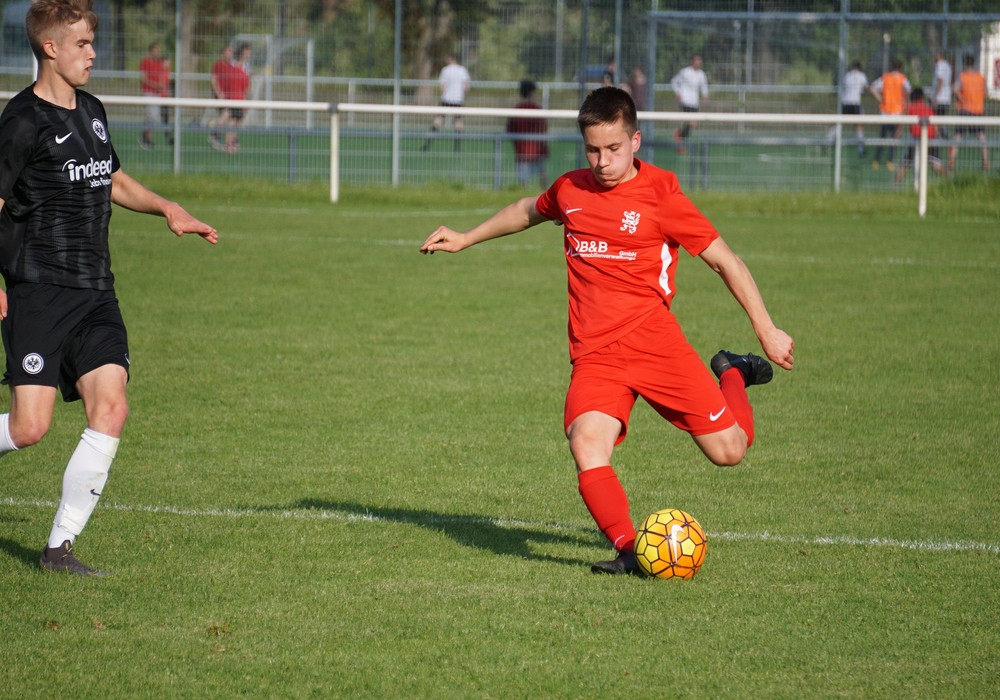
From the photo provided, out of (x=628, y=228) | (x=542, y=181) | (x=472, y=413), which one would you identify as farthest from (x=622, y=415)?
(x=542, y=181)

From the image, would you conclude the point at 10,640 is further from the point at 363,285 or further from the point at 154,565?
the point at 363,285

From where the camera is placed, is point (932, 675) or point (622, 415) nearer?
point (932, 675)

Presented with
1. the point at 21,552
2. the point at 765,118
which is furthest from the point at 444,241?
the point at 765,118

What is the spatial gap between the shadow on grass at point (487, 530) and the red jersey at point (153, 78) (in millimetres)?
17789

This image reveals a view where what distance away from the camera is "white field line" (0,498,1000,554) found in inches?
205

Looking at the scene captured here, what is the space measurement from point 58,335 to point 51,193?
55cm

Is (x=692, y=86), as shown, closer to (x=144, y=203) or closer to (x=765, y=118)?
(x=765, y=118)

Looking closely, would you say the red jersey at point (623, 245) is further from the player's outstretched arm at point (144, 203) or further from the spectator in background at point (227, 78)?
the spectator in background at point (227, 78)

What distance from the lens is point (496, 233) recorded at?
5.35 metres

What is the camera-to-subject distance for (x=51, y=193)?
184 inches

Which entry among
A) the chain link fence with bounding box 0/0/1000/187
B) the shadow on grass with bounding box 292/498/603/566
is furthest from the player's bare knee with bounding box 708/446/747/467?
the chain link fence with bounding box 0/0/1000/187

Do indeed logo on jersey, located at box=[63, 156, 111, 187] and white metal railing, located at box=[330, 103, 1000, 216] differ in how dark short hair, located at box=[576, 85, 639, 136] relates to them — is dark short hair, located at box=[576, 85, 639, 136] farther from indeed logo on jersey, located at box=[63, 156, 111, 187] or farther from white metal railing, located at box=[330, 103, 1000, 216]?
white metal railing, located at box=[330, 103, 1000, 216]

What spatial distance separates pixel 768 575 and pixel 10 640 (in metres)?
2.79

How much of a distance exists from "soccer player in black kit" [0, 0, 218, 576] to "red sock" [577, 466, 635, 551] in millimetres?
1828
